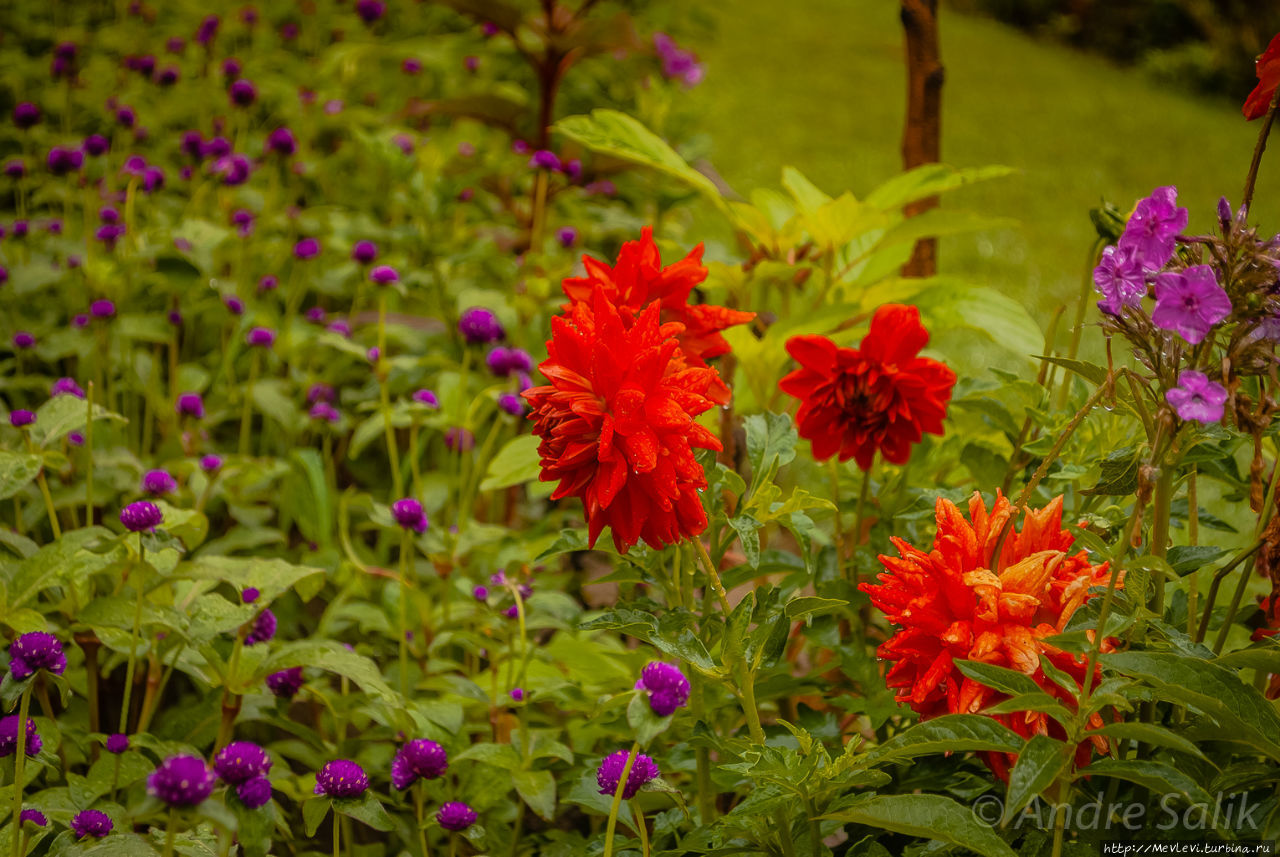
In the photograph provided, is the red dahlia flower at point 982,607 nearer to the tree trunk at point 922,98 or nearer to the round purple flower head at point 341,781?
the round purple flower head at point 341,781

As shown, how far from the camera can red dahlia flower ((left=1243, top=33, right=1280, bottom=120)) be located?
2.32 ft

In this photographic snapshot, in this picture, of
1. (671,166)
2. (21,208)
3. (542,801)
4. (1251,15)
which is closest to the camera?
(542,801)

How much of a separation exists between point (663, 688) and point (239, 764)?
281 mm

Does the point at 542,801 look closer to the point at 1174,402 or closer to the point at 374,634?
the point at 374,634

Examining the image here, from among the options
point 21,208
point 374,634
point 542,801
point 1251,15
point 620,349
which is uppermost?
point 1251,15

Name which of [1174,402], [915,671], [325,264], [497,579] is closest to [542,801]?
[497,579]

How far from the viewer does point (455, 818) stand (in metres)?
0.82

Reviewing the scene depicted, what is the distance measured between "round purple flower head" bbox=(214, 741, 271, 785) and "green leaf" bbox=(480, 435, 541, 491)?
0.50 m

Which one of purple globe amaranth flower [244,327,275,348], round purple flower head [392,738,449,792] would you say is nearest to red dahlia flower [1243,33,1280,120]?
round purple flower head [392,738,449,792]

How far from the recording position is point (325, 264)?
2.09 metres

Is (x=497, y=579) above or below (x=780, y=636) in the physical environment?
below

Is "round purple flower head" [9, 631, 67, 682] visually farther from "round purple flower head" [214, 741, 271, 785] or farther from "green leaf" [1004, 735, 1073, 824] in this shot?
"green leaf" [1004, 735, 1073, 824]

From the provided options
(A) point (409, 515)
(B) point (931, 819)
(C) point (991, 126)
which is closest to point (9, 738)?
(A) point (409, 515)

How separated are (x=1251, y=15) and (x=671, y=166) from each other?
7.65 m
